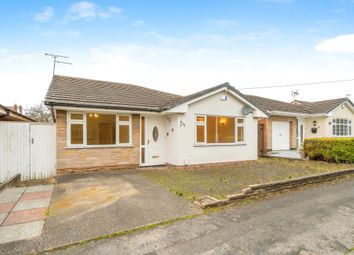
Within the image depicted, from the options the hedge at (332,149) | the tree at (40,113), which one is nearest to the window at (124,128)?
the hedge at (332,149)

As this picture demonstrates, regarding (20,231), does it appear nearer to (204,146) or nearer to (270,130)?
(204,146)

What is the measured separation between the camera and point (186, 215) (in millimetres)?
5012

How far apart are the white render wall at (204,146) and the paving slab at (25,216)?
6.94 meters

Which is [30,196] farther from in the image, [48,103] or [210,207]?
[210,207]

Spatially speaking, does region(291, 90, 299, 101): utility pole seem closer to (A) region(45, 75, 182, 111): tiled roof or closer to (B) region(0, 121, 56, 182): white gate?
(A) region(45, 75, 182, 111): tiled roof

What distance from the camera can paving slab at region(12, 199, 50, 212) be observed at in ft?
17.7

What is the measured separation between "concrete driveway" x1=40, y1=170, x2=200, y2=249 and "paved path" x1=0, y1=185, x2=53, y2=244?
0.70 ft

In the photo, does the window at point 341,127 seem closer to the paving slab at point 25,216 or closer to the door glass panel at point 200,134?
the door glass panel at point 200,134

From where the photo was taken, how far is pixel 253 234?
4.09 meters

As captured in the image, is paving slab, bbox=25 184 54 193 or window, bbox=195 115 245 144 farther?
window, bbox=195 115 245 144

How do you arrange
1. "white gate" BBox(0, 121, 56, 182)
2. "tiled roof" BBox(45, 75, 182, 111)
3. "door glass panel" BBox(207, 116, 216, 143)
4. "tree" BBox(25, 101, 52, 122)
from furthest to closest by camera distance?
"tree" BBox(25, 101, 52, 122)
"door glass panel" BBox(207, 116, 216, 143)
"tiled roof" BBox(45, 75, 182, 111)
"white gate" BBox(0, 121, 56, 182)

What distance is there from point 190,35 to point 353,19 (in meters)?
10.9

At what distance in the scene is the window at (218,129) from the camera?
12.0 metres

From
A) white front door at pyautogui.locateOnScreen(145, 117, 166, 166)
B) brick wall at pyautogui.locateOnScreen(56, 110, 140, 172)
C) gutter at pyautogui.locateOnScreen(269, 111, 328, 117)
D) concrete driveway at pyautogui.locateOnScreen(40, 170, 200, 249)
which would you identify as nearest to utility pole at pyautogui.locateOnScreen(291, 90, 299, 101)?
gutter at pyautogui.locateOnScreen(269, 111, 328, 117)
